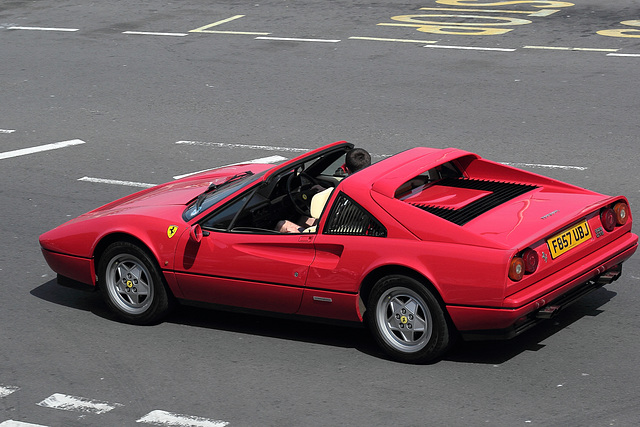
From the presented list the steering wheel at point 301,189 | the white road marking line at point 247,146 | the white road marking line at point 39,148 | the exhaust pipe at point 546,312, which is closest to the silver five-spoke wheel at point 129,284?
the steering wheel at point 301,189

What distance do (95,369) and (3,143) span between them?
6.87 meters

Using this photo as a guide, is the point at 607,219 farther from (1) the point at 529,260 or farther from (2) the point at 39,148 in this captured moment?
(2) the point at 39,148

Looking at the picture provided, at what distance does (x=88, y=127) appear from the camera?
1383 centimetres

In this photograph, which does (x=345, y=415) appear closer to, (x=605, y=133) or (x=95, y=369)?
(x=95, y=369)

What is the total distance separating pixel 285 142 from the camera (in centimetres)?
1273

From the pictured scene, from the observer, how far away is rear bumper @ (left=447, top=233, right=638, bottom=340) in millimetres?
6477

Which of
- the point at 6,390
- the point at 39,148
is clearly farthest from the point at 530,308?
the point at 39,148

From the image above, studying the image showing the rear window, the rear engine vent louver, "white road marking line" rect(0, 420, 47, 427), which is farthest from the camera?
the rear window

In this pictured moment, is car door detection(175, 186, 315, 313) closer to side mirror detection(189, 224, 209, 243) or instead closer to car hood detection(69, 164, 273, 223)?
side mirror detection(189, 224, 209, 243)

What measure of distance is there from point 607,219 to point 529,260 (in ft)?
3.38

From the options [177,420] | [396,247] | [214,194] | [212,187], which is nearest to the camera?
[177,420]

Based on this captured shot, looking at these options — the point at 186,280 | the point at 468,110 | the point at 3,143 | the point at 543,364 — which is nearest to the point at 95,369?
the point at 186,280

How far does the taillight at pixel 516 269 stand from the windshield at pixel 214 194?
216 cm

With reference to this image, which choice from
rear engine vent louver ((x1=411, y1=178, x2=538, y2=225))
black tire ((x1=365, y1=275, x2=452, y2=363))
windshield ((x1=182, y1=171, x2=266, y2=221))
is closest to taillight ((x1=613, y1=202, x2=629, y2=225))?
rear engine vent louver ((x1=411, y1=178, x2=538, y2=225))
